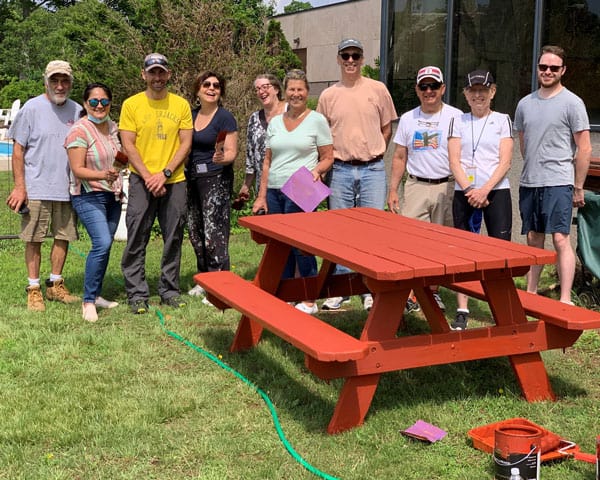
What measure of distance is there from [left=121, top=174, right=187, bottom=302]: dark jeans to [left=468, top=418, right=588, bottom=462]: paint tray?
3402 millimetres

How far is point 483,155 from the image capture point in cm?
593

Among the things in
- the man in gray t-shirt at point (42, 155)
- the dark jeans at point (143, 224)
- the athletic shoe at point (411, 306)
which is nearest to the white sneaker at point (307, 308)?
the athletic shoe at point (411, 306)

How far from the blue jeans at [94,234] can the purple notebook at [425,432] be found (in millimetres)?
3109

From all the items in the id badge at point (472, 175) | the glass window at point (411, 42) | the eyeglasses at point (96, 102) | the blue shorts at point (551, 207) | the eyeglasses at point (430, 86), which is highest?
the glass window at point (411, 42)

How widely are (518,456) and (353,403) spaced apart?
0.98m

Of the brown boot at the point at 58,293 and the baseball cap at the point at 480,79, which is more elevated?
the baseball cap at the point at 480,79

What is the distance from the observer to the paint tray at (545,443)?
3.72 metres

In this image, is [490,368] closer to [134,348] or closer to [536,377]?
[536,377]

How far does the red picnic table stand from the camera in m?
4.08

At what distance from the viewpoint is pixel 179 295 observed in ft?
22.7

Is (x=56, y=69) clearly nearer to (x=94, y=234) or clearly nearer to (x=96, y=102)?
(x=96, y=102)

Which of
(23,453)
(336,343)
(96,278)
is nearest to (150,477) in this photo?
(23,453)

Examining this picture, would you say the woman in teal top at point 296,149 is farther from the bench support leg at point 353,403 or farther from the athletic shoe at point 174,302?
the bench support leg at point 353,403

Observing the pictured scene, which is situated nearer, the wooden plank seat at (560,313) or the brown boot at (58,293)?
the wooden plank seat at (560,313)
